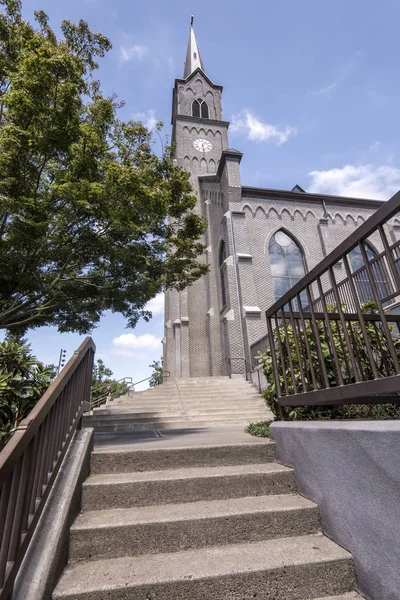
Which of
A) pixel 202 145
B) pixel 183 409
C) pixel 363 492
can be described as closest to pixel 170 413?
pixel 183 409

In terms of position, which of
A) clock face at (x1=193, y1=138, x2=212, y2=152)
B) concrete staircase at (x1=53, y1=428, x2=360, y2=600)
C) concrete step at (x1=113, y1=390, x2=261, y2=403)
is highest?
clock face at (x1=193, y1=138, x2=212, y2=152)

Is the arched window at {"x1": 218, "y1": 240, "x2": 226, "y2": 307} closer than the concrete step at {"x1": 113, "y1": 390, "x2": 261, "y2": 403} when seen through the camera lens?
No

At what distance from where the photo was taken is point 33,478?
1762 mm

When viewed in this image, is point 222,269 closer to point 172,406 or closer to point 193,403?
point 193,403

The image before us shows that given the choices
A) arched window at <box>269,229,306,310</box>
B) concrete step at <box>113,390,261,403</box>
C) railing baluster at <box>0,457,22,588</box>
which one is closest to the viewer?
railing baluster at <box>0,457,22,588</box>

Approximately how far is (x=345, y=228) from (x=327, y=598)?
2000 cm

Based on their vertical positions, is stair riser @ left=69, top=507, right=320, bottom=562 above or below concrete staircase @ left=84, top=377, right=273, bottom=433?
below

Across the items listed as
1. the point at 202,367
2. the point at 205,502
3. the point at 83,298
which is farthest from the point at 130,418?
the point at 202,367

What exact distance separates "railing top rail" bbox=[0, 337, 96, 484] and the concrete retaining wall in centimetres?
191

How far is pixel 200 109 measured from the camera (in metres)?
25.8

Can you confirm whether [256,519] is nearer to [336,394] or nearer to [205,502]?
[205,502]

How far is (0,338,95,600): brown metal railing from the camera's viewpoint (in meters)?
1.40

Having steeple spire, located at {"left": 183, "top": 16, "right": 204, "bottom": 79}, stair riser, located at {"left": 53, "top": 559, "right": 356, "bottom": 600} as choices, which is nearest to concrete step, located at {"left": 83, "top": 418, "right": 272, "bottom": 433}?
stair riser, located at {"left": 53, "top": 559, "right": 356, "bottom": 600}

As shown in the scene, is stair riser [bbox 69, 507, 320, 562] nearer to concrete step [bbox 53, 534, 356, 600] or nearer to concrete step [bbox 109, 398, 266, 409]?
concrete step [bbox 53, 534, 356, 600]
